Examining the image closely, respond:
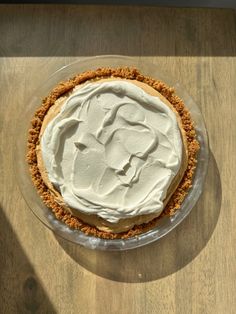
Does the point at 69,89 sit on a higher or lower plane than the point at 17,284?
higher

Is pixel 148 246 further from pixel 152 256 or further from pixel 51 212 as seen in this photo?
pixel 51 212

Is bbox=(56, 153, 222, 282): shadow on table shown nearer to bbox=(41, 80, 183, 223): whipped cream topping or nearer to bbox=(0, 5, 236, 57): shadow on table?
bbox=(41, 80, 183, 223): whipped cream topping

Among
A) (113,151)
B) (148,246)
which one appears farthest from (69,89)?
(148,246)

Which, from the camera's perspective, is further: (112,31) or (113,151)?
(112,31)

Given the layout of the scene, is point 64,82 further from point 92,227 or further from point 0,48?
point 92,227

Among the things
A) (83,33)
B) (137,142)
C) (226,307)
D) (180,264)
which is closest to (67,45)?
(83,33)

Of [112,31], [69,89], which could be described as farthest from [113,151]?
[112,31]

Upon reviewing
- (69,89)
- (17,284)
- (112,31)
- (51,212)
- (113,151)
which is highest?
(112,31)
